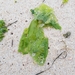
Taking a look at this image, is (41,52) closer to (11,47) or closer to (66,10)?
(11,47)

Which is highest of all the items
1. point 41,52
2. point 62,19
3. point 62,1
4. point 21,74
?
point 62,1

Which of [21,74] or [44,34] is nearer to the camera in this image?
[21,74]

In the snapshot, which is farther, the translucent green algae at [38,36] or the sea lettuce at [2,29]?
the sea lettuce at [2,29]

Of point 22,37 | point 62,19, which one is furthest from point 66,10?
point 22,37

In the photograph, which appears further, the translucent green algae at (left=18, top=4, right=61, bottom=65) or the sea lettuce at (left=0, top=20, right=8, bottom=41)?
the sea lettuce at (left=0, top=20, right=8, bottom=41)

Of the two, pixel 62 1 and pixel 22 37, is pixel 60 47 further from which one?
pixel 62 1

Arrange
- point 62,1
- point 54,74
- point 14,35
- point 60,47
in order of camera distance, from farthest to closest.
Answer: point 62,1 < point 14,35 < point 60,47 < point 54,74

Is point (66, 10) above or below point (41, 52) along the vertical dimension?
above

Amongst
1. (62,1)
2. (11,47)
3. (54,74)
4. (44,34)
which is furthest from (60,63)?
(62,1)

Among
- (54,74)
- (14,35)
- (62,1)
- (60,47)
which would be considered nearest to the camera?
(54,74)
